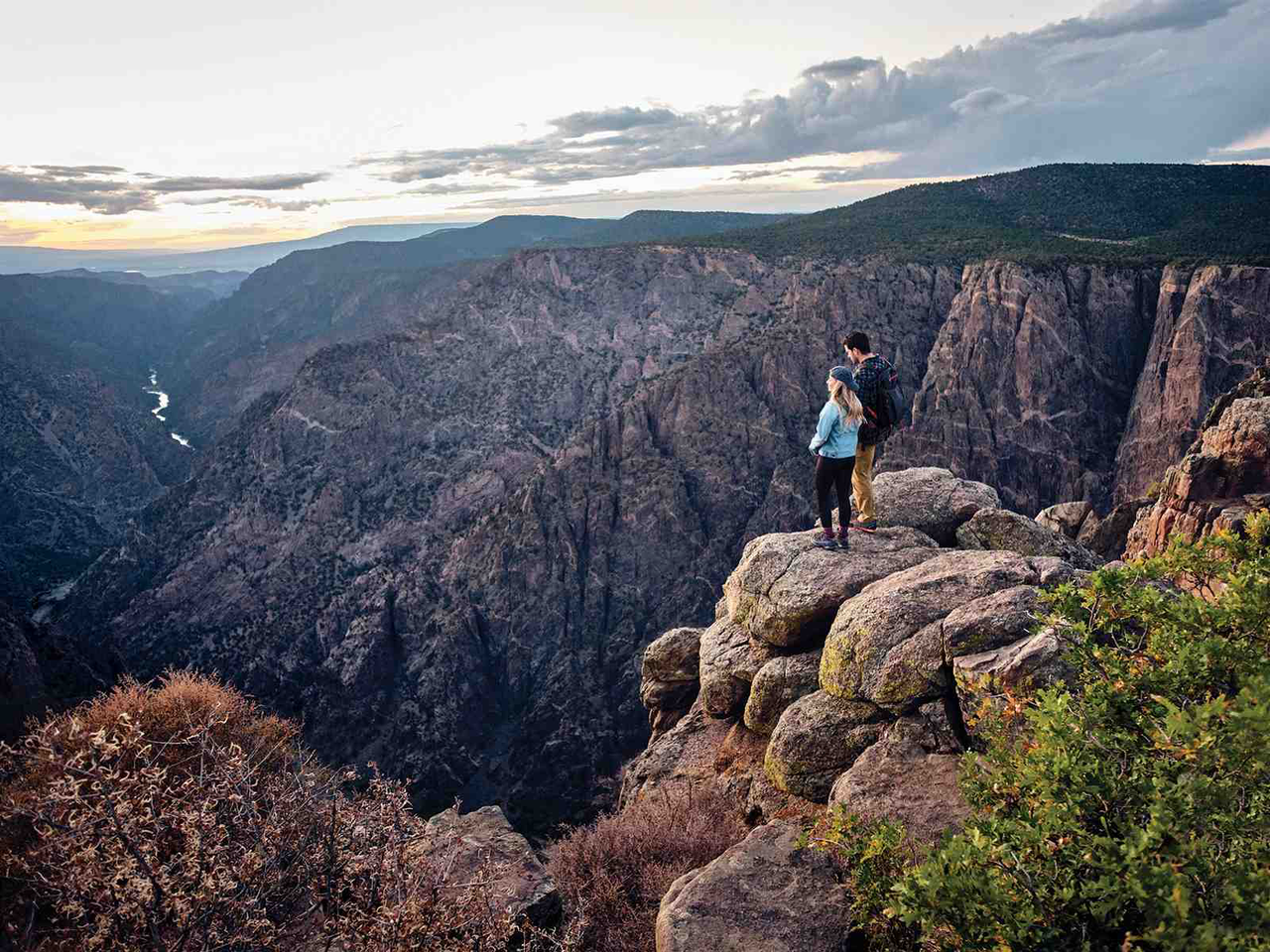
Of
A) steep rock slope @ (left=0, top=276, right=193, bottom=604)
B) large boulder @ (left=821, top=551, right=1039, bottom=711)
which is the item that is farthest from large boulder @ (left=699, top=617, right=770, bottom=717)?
steep rock slope @ (left=0, top=276, right=193, bottom=604)

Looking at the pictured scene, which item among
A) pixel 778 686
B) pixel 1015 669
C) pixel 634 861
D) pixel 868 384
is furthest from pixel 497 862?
pixel 868 384

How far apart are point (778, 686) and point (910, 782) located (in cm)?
388

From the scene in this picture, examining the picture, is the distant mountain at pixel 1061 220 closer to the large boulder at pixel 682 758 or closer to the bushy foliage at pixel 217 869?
the large boulder at pixel 682 758

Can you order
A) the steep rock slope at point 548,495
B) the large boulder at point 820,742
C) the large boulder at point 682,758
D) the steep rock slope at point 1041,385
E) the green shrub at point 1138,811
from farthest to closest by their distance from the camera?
the steep rock slope at point 548,495, the steep rock slope at point 1041,385, the large boulder at point 682,758, the large boulder at point 820,742, the green shrub at point 1138,811

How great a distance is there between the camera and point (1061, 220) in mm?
85250

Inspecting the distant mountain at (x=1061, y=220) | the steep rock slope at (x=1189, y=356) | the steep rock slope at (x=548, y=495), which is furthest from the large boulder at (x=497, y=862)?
the distant mountain at (x=1061, y=220)

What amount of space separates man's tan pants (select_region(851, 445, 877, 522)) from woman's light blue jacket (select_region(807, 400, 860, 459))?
1172 mm

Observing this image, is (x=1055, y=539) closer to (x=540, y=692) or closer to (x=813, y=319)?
(x=540, y=692)

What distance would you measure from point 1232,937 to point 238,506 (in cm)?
9880

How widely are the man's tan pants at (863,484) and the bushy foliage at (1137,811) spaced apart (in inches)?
276

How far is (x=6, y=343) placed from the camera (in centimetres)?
14462

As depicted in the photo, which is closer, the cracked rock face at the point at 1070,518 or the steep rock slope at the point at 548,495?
the cracked rock face at the point at 1070,518

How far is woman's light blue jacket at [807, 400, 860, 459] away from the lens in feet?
36.7

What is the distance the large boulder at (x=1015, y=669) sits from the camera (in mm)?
7902
